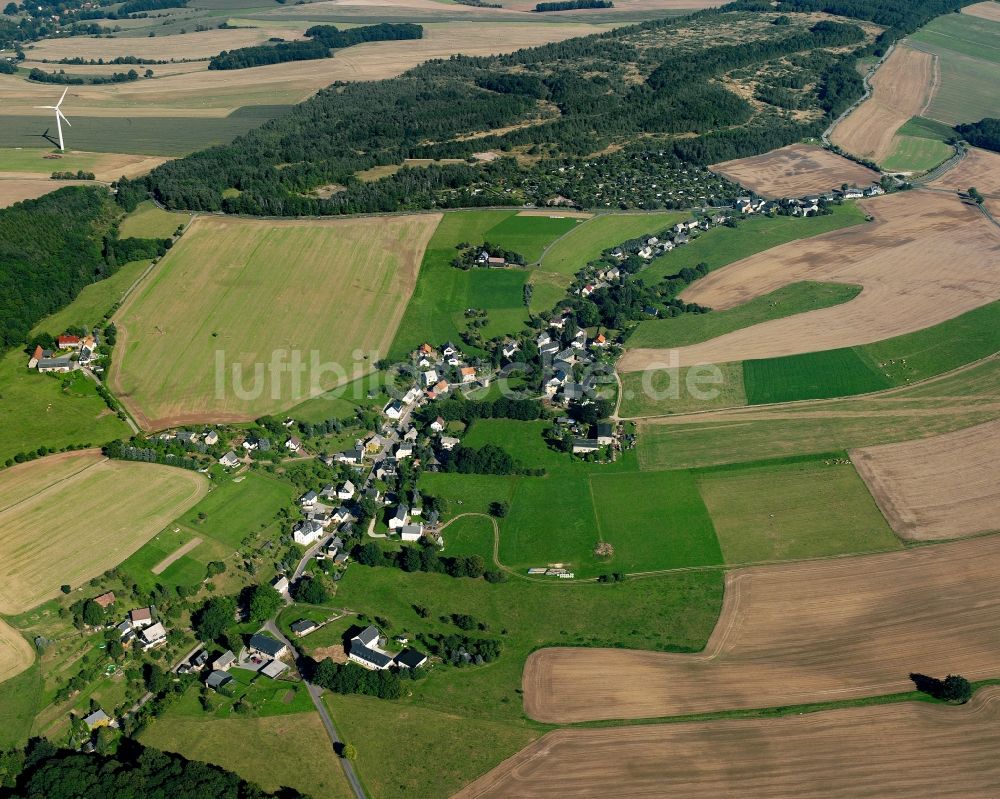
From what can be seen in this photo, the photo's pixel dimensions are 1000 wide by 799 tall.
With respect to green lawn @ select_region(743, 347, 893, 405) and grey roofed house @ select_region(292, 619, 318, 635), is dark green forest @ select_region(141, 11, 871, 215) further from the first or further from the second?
grey roofed house @ select_region(292, 619, 318, 635)

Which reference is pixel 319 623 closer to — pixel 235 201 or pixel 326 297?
pixel 326 297

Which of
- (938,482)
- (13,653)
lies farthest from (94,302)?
(938,482)

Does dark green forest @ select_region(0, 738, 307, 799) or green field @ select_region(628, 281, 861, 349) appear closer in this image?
dark green forest @ select_region(0, 738, 307, 799)

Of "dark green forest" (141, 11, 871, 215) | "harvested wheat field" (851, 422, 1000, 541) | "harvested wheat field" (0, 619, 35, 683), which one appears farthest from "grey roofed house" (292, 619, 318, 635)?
"dark green forest" (141, 11, 871, 215)

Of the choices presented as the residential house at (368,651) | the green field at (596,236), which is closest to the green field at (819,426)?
the residential house at (368,651)

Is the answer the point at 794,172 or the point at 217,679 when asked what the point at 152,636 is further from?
the point at 794,172

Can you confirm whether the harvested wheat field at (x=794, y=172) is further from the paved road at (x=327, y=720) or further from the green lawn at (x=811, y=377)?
the paved road at (x=327, y=720)

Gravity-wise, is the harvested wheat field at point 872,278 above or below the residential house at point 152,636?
above
